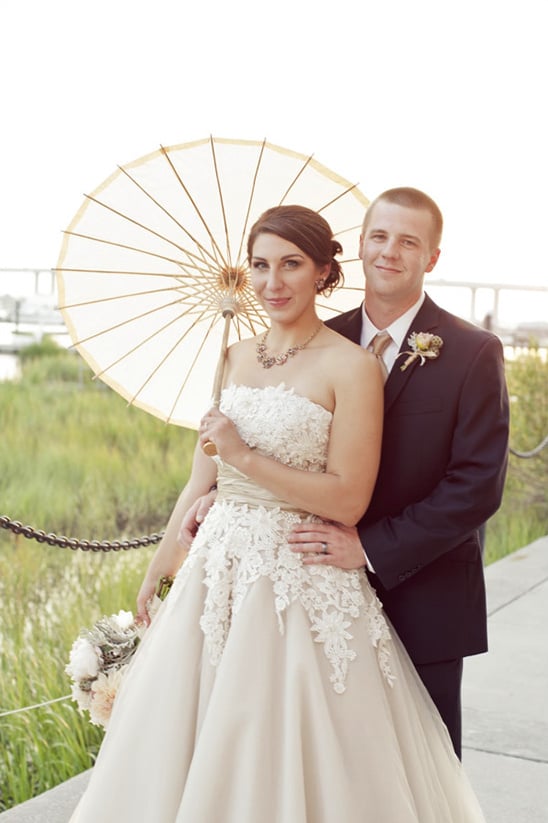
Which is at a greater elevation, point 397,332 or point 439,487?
point 397,332

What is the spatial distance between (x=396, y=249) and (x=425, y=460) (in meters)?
0.49

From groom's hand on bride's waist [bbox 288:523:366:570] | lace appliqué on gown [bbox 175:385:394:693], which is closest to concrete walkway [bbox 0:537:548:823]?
lace appliqué on gown [bbox 175:385:394:693]

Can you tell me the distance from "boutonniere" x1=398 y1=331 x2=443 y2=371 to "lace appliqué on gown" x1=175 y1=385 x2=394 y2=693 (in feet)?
0.93

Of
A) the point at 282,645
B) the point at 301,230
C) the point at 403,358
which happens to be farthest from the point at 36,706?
the point at 301,230

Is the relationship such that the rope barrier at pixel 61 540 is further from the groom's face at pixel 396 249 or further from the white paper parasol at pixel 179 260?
the groom's face at pixel 396 249

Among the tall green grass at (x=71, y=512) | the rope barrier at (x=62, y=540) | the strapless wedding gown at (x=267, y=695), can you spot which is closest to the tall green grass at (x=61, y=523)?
the tall green grass at (x=71, y=512)

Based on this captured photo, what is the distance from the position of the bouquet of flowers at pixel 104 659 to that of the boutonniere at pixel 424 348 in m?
0.83

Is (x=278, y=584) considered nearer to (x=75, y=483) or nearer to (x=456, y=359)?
(x=456, y=359)

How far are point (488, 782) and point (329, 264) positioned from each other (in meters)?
2.01

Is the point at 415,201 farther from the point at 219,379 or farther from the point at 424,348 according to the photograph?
the point at 219,379

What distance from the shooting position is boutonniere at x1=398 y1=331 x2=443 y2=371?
2.53 metres

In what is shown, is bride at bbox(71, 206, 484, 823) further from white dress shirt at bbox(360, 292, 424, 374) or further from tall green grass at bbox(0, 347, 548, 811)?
tall green grass at bbox(0, 347, 548, 811)

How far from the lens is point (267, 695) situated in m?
2.26

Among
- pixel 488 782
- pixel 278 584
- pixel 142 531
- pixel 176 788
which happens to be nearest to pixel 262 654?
pixel 278 584
